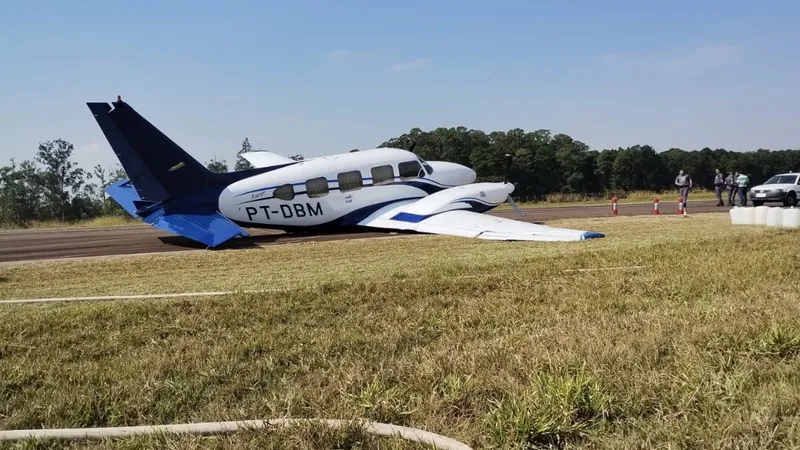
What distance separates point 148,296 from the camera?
6.96 meters

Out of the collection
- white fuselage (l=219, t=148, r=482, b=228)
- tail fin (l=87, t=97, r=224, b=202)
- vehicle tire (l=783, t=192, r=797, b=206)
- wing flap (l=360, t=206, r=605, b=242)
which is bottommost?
vehicle tire (l=783, t=192, r=797, b=206)

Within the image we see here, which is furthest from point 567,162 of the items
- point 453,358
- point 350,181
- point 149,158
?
point 453,358

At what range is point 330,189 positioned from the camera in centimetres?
1742

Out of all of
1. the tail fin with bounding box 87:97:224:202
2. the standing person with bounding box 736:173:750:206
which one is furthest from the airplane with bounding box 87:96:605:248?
the standing person with bounding box 736:173:750:206

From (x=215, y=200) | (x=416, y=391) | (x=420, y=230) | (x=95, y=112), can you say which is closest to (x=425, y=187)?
(x=420, y=230)

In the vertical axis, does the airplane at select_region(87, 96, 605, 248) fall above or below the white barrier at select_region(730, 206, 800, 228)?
above

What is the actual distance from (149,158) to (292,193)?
415cm

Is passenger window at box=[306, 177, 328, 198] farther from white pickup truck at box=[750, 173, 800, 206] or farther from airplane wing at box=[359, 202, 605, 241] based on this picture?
white pickup truck at box=[750, 173, 800, 206]

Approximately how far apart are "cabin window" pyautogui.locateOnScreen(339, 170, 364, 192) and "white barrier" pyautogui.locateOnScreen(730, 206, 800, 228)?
Answer: 436 inches

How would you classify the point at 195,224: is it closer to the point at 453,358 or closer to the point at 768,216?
the point at 453,358

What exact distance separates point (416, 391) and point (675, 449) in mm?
1453

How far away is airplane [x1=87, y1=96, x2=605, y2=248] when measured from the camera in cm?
1511

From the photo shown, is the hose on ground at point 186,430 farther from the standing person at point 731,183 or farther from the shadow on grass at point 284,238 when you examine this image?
the standing person at point 731,183

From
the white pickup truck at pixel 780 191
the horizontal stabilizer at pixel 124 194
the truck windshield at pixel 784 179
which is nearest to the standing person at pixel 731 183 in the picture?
the white pickup truck at pixel 780 191
